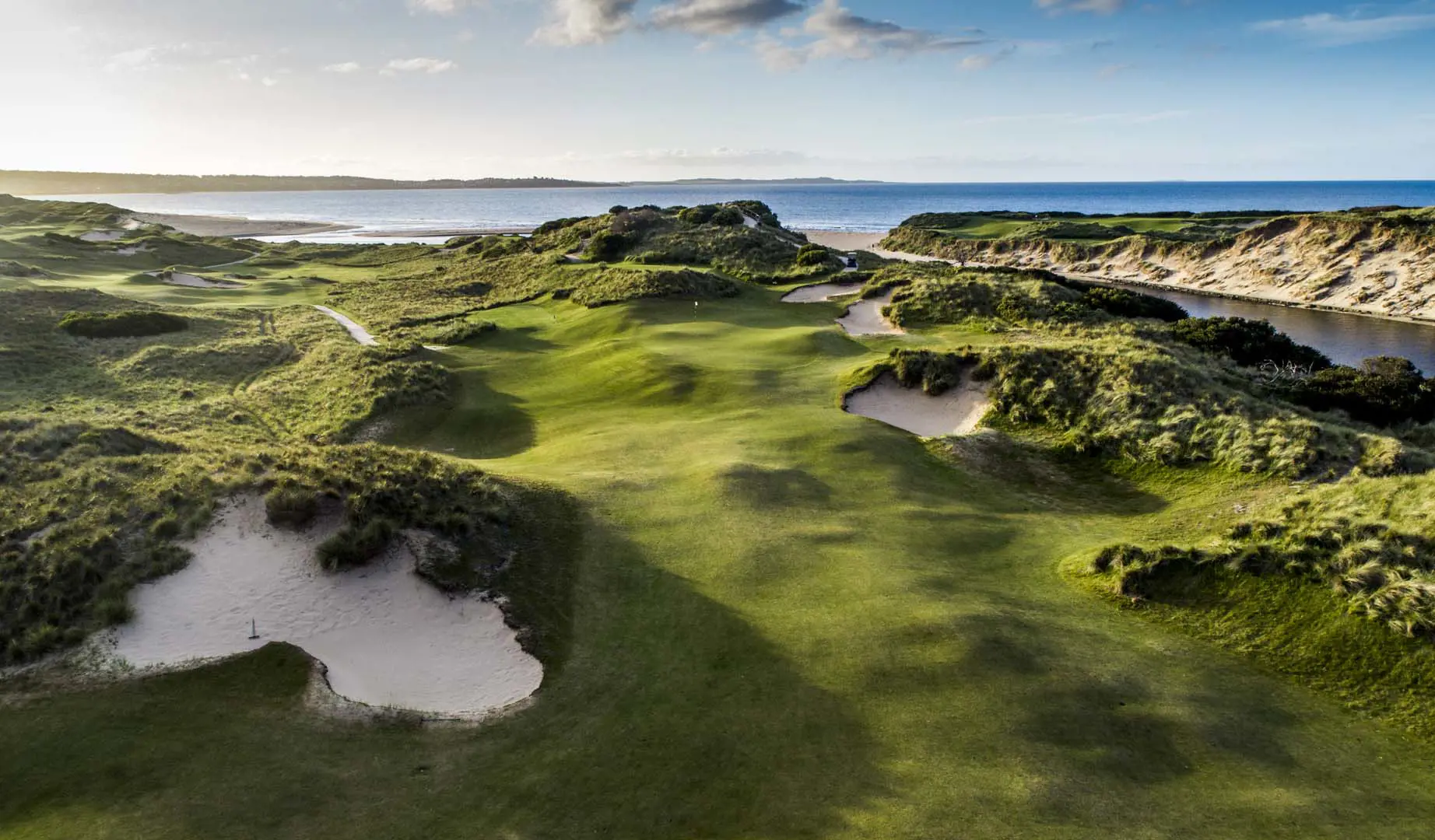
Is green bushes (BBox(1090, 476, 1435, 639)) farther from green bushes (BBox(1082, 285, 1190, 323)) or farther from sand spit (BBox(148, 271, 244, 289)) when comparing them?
sand spit (BBox(148, 271, 244, 289))

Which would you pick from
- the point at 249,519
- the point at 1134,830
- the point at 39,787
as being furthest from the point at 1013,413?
the point at 39,787

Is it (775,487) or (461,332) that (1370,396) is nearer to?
(775,487)

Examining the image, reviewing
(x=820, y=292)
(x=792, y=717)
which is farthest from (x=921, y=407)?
(x=820, y=292)

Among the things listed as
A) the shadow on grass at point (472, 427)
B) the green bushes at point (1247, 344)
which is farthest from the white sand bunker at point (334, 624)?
the green bushes at point (1247, 344)

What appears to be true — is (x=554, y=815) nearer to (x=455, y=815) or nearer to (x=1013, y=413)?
(x=455, y=815)

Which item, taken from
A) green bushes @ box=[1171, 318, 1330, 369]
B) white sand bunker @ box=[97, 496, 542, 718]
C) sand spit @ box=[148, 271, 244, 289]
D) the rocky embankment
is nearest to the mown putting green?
white sand bunker @ box=[97, 496, 542, 718]
